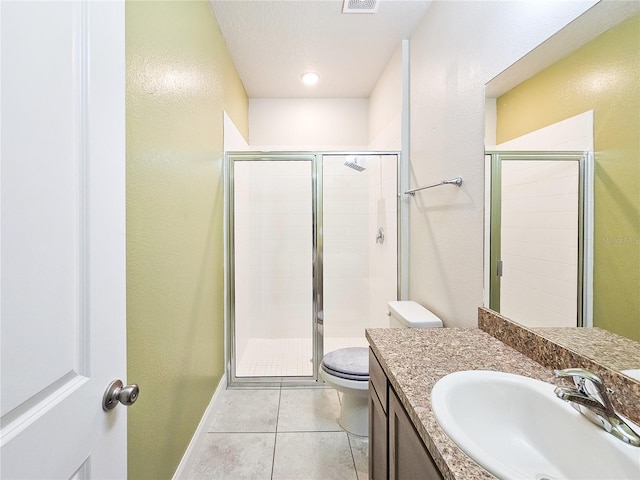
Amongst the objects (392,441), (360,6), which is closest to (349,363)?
(392,441)

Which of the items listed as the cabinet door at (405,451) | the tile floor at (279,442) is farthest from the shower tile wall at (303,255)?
the cabinet door at (405,451)

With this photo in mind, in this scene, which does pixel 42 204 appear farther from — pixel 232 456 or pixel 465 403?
pixel 232 456

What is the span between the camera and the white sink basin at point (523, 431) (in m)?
0.58

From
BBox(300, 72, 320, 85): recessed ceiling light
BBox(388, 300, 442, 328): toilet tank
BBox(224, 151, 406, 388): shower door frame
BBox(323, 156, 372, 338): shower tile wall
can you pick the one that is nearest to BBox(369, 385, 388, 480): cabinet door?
BBox(388, 300, 442, 328): toilet tank

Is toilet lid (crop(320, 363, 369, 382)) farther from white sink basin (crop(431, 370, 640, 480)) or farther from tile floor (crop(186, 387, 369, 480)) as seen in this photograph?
white sink basin (crop(431, 370, 640, 480))

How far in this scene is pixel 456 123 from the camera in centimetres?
157

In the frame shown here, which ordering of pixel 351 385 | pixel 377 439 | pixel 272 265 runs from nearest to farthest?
pixel 377 439
pixel 351 385
pixel 272 265

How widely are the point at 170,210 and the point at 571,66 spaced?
1.51m

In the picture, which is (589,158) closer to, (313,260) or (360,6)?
A: (360,6)

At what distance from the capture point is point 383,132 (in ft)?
9.07

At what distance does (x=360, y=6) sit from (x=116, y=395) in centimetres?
227

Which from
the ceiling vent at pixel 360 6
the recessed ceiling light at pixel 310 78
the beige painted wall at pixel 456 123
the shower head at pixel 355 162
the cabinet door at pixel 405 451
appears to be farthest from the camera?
the recessed ceiling light at pixel 310 78

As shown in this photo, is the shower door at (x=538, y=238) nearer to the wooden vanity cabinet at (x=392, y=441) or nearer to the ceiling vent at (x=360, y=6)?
the wooden vanity cabinet at (x=392, y=441)

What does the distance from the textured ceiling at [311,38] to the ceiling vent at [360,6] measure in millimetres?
36
